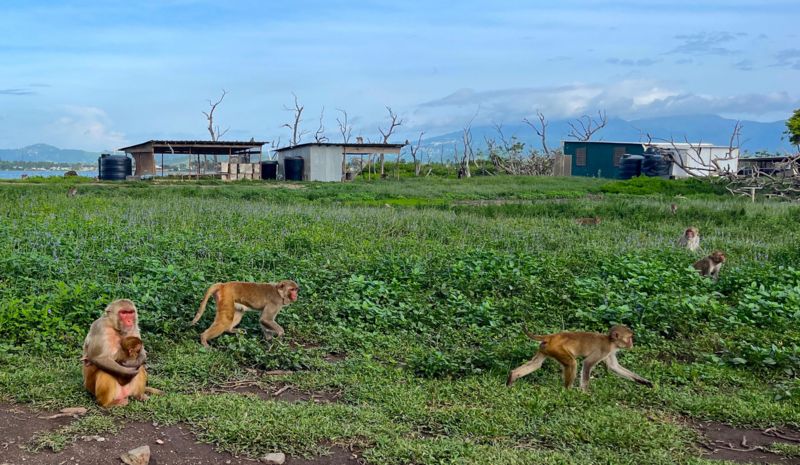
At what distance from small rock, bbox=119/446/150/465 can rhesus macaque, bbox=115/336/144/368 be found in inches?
35.6

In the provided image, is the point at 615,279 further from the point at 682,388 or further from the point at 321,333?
the point at 321,333

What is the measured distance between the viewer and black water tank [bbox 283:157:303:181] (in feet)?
150

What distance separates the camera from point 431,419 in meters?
6.04

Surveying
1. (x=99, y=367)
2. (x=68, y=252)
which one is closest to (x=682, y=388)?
(x=99, y=367)

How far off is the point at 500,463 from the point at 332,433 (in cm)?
131

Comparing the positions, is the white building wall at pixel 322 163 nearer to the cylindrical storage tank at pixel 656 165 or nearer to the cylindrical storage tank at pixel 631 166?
the cylindrical storage tank at pixel 631 166

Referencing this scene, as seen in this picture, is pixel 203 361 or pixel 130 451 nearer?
pixel 130 451

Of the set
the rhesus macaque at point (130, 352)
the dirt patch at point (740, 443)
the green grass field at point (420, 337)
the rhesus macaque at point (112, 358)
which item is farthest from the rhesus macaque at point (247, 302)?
the dirt patch at point (740, 443)

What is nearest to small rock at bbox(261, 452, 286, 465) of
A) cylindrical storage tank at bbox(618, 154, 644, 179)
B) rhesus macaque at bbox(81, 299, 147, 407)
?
rhesus macaque at bbox(81, 299, 147, 407)

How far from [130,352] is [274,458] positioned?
1.52 meters

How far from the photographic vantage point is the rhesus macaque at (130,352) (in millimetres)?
5805

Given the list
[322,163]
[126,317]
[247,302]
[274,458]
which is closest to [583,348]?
[274,458]

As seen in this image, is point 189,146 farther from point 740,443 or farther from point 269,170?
point 740,443

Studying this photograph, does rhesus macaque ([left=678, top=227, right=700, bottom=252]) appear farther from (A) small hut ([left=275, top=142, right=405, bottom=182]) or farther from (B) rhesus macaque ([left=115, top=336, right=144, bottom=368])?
(A) small hut ([left=275, top=142, right=405, bottom=182])
